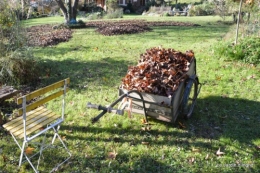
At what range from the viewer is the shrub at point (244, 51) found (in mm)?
7477

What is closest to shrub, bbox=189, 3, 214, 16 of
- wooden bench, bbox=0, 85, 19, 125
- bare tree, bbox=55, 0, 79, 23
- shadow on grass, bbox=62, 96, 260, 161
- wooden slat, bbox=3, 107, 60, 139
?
bare tree, bbox=55, 0, 79, 23

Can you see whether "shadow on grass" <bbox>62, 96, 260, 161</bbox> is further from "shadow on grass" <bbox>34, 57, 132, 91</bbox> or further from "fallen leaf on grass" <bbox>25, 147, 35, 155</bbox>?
"shadow on grass" <bbox>34, 57, 132, 91</bbox>

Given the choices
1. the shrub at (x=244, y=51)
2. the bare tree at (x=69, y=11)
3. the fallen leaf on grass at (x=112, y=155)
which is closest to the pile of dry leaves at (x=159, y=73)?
the fallen leaf on grass at (x=112, y=155)

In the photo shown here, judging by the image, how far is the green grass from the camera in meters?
3.49

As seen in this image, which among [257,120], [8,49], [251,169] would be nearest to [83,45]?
[8,49]

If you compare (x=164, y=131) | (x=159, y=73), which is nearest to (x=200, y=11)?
(x=159, y=73)

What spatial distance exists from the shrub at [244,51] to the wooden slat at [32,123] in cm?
659

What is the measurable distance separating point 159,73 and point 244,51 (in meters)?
4.83

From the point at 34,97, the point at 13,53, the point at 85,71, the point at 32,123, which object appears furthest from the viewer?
the point at 85,71

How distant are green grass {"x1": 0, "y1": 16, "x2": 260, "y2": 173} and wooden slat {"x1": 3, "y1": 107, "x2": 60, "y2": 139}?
2.03 ft

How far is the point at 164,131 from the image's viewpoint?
4.22 m

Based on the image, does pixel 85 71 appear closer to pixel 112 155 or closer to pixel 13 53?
pixel 13 53

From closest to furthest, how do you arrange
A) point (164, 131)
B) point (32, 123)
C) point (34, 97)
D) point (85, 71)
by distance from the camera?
point (34, 97) → point (32, 123) → point (164, 131) → point (85, 71)

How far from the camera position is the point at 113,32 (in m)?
13.3
